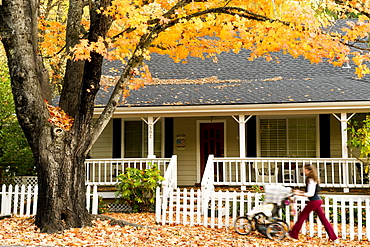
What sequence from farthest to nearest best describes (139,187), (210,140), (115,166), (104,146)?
(104,146)
(210,140)
(115,166)
(139,187)

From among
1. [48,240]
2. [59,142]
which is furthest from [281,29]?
[48,240]

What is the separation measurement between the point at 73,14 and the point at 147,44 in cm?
180

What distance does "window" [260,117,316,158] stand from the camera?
16172 mm

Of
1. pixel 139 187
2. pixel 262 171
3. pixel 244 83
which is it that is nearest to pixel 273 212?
pixel 262 171

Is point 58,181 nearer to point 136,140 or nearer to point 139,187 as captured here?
point 139,187

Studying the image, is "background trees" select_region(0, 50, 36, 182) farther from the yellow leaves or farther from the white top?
the white top

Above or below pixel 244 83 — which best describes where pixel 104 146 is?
below

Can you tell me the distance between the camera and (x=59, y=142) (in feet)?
31.7

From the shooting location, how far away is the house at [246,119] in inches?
560

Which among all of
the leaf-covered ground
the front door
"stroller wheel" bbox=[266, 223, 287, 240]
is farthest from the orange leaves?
the front door

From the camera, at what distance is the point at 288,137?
643 inches

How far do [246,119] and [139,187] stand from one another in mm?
3749

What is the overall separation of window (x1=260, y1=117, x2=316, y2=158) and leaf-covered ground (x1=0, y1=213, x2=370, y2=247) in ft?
20.9

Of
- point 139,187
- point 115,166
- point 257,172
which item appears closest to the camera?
point 139,187
